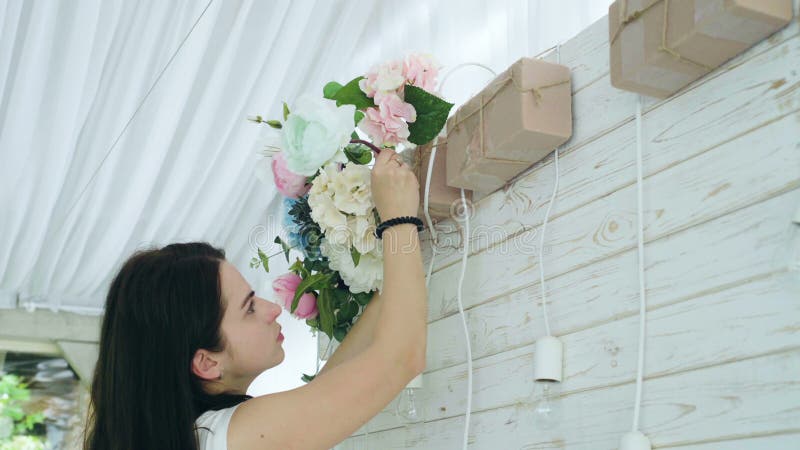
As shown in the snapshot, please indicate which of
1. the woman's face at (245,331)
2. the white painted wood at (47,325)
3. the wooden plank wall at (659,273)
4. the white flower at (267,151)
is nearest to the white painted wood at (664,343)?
the wooden plank wall at (659,273)

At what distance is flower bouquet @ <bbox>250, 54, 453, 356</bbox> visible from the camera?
1.33 meters

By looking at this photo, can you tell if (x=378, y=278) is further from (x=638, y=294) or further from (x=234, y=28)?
(x=234, y=28)

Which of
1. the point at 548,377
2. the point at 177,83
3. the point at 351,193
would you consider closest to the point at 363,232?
the point at 351,193

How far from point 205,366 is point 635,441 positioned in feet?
2.31

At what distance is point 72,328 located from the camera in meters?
4.60

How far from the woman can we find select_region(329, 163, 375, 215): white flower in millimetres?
36

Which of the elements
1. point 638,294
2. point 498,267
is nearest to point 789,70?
point 638,294

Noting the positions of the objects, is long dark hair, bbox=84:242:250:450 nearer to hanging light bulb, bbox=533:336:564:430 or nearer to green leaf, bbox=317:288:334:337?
green leaf, bbox=317:288:334:337

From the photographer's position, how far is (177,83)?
2.46 metres

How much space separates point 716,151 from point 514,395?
0.52m

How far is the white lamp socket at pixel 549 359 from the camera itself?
1184mm

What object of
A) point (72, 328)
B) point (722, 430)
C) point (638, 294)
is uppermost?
point (72, 328)

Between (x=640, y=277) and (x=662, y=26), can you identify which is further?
(x=640, y=277)

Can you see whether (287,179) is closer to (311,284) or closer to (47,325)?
(311,284)
